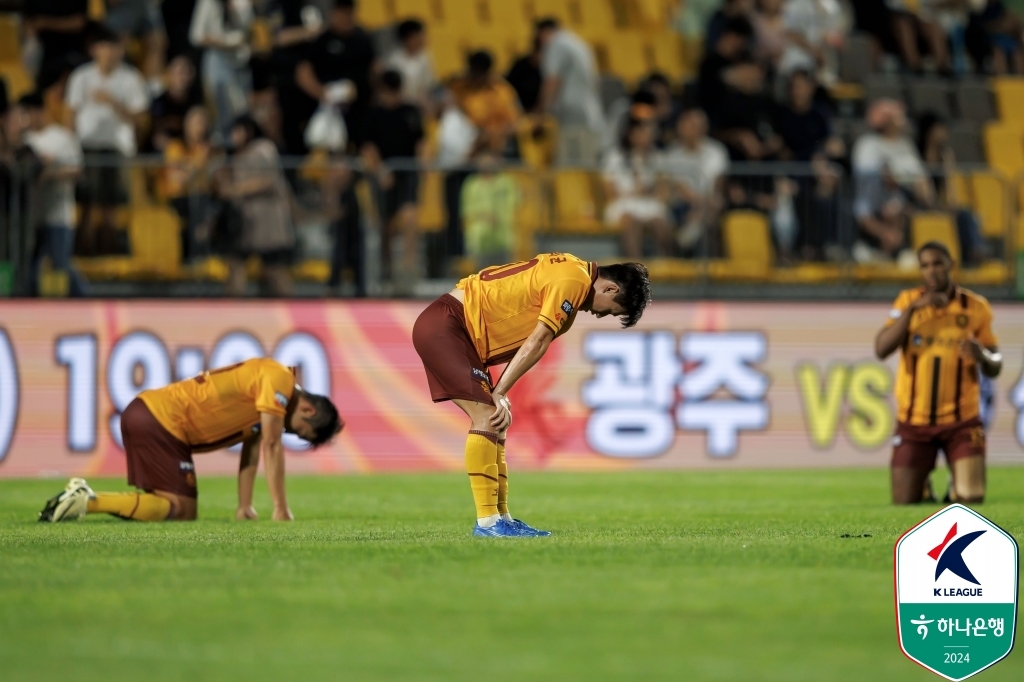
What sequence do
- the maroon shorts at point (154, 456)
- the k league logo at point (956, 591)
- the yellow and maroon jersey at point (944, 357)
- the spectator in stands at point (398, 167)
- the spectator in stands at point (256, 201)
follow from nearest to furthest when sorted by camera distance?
the k league logo at point (956, 591)
the maroon shorts at point (154, 456)
the yellow and maroon jersey at point (944, 357)
the spectator in stands at point (256, 201)
the spectator in stands at point (398, 167)

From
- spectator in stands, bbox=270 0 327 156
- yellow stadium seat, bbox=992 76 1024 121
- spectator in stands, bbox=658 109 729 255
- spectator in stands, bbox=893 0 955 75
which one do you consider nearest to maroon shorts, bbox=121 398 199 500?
spectator in stands, bbox=270 0 327 156

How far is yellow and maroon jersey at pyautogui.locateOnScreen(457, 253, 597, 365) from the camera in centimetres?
1031

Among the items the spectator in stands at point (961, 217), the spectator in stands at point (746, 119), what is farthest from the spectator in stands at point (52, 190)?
the spectator in stands at point (961, 217)

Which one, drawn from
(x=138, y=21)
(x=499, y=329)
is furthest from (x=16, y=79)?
(x=499, y=329)

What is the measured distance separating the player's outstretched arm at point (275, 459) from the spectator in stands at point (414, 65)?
9021 mm

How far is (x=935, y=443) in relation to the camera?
14742 mm

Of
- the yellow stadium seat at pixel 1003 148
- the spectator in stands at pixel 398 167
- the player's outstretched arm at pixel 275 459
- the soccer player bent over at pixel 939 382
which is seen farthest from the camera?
the yellow stadium seat at pixel 1003 148

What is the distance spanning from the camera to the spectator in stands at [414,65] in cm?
2064

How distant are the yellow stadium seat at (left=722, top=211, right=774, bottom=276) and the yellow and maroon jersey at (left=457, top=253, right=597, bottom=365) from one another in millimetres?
8837

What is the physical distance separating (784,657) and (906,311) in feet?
28.6

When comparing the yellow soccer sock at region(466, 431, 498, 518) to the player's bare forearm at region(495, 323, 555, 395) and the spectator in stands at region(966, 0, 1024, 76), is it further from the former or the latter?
the spectator in stands at region(966, 0, 1024, 76)

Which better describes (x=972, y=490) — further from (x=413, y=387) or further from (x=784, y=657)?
(x=784, y=657)

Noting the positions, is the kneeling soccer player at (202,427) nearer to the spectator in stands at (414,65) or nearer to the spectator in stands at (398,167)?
the spectator in stands at (398,167)

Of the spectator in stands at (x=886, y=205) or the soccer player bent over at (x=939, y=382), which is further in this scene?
the spectator in stands at (x=886, y=205)
